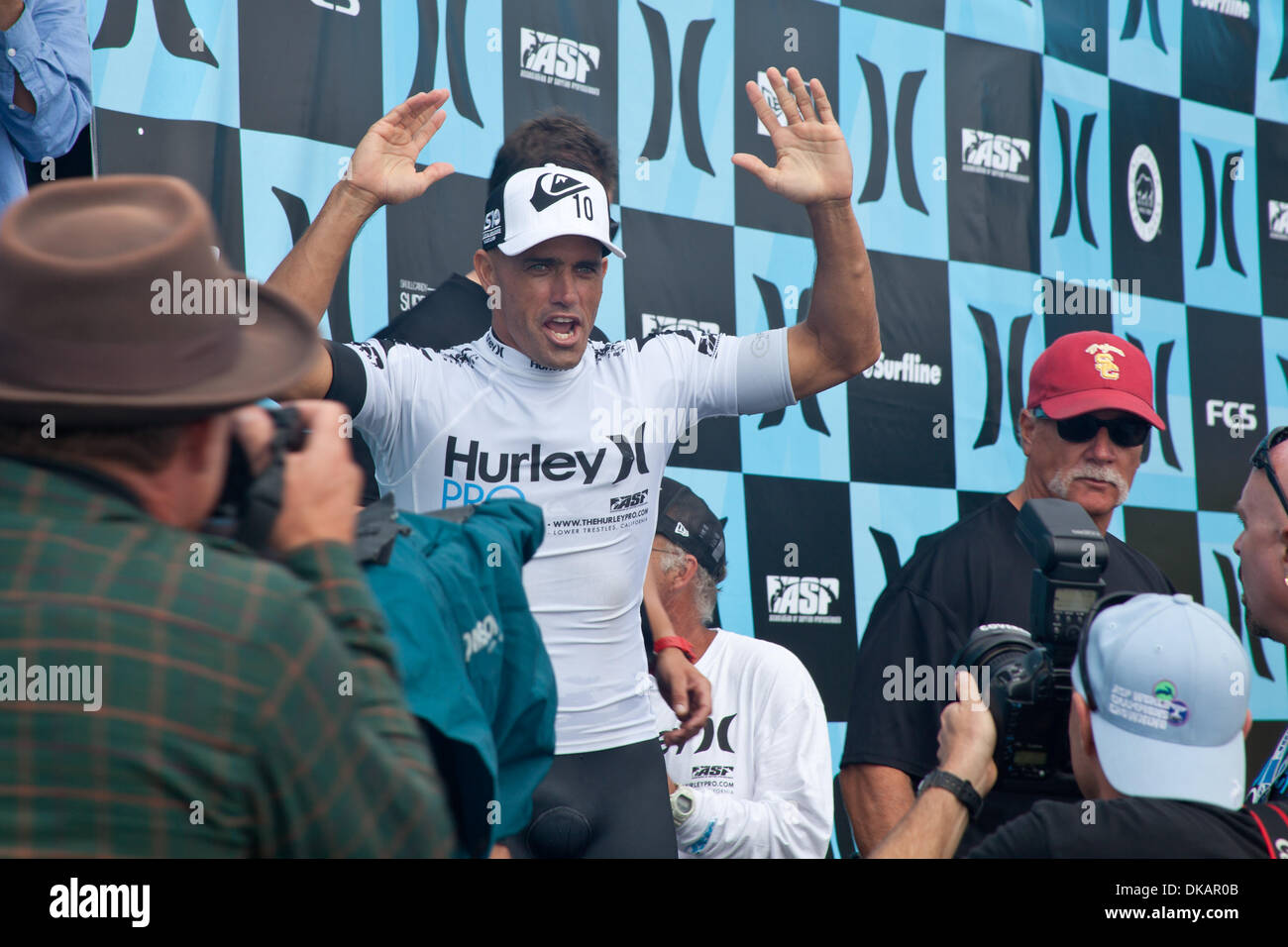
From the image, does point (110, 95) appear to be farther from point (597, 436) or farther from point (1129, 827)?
point (1129, 827)

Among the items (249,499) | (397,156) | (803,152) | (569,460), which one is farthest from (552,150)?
(249,499)

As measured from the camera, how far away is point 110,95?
7.14ft

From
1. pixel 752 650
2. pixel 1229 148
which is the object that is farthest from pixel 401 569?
pixel 1229 148

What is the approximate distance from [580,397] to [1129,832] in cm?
114

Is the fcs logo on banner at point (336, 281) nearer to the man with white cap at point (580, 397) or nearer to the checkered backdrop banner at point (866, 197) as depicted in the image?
the checkered backdrop banner at point (866, 197)

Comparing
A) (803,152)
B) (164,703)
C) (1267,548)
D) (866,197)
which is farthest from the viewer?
(866,197)

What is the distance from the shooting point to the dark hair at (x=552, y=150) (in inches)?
89.9

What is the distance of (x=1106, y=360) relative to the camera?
2488 mm

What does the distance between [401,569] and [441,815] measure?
28cm

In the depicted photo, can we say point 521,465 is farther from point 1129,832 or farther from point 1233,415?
point 1233,415

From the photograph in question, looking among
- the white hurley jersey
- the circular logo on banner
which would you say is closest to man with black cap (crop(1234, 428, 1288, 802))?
the white hurley jersey

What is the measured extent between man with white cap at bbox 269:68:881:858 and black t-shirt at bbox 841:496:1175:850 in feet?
1.03

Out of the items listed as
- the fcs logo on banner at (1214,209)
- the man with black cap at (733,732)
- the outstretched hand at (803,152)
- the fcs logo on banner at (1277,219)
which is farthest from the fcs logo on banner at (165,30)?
the fcs logo on banner at (1277,219)

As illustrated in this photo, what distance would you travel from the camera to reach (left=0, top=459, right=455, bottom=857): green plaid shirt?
2.72 ft
